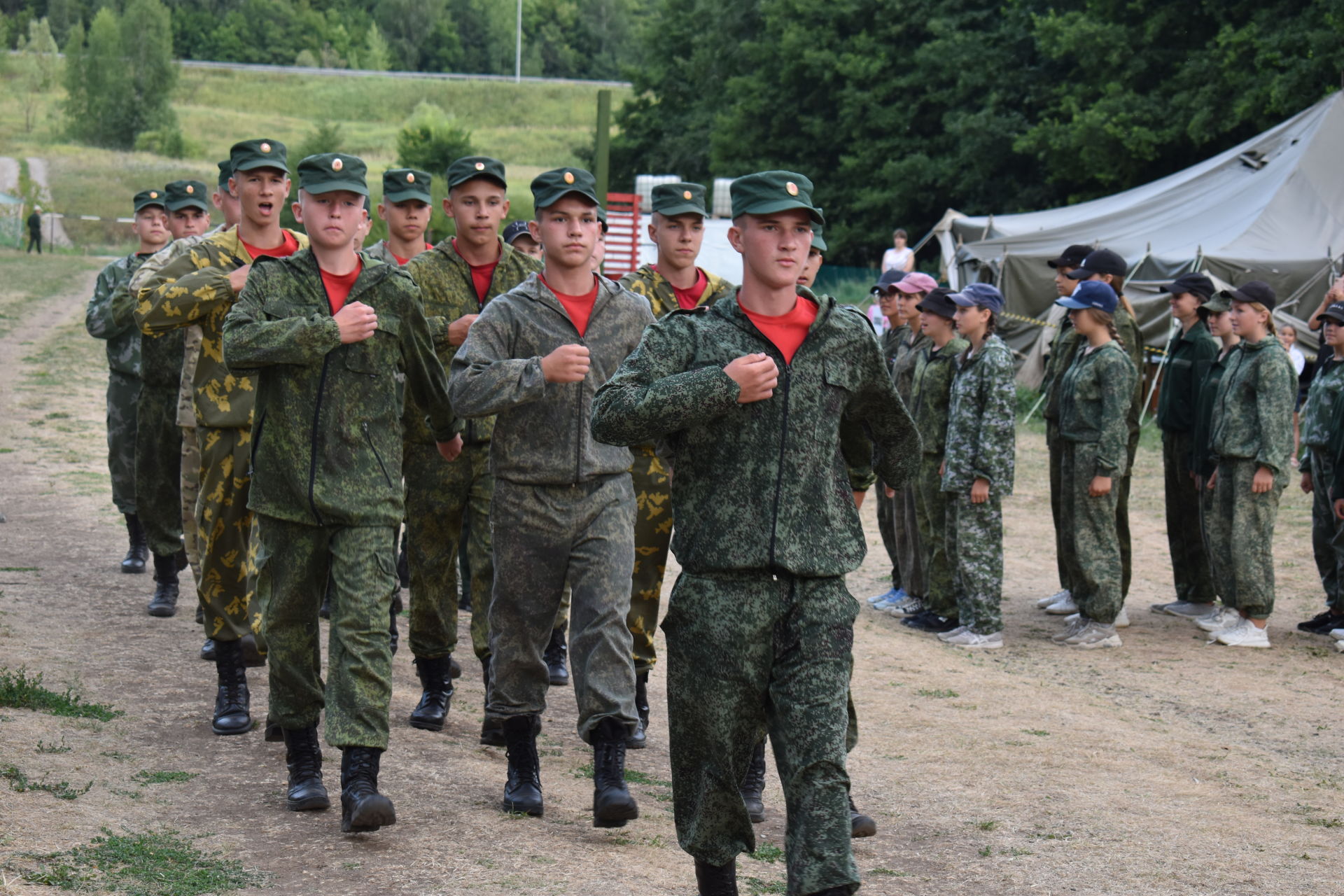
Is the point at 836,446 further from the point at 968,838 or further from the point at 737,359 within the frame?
Answer: the point at 968,838

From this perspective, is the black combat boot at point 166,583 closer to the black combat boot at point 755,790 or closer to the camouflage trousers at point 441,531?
the camouflage trousers at point 441,531

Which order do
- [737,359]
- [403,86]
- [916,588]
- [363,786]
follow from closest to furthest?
[737,359] < [363,786] < [916,588] < [403,86]

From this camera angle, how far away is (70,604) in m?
8.39

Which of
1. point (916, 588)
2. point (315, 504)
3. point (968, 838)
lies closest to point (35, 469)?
point (916, 588)

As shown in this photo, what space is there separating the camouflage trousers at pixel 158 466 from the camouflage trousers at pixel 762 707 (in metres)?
5.09

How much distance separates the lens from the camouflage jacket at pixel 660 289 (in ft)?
21.3

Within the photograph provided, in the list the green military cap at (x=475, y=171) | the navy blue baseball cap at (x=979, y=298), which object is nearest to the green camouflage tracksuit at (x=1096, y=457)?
the navy blue baseball cap at (x=979, y=298)

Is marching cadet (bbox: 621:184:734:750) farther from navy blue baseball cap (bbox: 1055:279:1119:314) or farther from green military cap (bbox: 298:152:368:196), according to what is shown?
navy blue baseball cap (bbox: 1055:279:1119:314)

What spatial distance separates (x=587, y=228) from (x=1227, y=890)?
3244 mm

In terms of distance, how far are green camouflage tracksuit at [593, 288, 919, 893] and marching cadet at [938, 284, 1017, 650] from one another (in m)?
4.94

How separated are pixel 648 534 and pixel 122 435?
4876 mm

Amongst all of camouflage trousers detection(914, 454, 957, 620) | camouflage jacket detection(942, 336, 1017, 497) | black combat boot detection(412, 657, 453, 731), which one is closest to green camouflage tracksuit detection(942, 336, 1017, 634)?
camouflage jacket detection(942, 336, 1017, 497)

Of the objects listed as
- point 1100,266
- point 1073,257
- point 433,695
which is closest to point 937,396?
point 1100,266

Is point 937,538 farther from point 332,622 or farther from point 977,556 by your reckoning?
point 332,622
